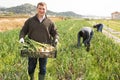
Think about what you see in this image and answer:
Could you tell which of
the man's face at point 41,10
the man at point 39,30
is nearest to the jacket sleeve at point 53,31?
the man at point 39,30

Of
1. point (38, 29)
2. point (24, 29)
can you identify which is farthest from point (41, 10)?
point (24, 29)

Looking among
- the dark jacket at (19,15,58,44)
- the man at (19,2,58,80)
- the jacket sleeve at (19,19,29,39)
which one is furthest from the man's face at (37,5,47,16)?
the jacket sleeve at (19,19,29,39)

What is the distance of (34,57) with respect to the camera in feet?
A: 17.4

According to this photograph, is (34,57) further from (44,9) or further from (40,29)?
(44,9)

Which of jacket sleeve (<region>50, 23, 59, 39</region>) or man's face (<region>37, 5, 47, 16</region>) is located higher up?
man's face (<region>37, 5, 47, 16</region>)

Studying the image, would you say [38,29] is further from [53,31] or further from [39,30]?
[53,31]

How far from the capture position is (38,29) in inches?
214

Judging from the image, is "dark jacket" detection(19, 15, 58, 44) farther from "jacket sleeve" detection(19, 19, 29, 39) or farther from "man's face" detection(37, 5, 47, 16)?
"man's face" detection(37, 5, 47, 16)

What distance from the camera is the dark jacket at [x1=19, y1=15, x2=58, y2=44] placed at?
541 cm

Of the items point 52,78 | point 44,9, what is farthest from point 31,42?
point 52,78

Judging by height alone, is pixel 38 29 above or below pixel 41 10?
below

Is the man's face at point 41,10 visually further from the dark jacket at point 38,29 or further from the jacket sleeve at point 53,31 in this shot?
the jacket sleeve at point 53,31

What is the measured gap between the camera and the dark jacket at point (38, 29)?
541 centimetres

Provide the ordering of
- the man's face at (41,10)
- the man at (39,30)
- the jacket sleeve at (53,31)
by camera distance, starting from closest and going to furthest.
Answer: the man's face at (41,10)
the man at (39,30)
the jacket sleeve at (53,31)
